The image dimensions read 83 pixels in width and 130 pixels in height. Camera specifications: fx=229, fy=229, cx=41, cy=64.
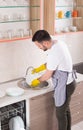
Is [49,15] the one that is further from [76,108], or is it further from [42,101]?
[76,108]

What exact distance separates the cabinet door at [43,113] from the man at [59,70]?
12 cm

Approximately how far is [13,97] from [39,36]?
2.02 ft

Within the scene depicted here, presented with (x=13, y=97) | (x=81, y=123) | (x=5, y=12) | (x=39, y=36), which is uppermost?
(x=5, y=12)

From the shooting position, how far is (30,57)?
271 centimetres

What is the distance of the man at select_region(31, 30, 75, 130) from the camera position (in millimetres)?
2096

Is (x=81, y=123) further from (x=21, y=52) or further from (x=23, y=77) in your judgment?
(x=21, y=52)

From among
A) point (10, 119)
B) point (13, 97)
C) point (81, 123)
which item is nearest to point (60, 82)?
point (13, 97)

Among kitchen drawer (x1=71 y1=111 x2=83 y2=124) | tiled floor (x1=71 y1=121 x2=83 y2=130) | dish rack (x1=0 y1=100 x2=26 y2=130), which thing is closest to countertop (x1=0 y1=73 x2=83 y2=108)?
dish rack (x1=0 y1=100 x2=26 y2=130)

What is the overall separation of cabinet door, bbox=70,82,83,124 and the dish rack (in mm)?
623

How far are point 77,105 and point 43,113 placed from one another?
1.73 feet

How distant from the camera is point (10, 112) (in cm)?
231

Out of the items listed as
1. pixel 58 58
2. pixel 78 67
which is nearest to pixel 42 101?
pixel 58 58

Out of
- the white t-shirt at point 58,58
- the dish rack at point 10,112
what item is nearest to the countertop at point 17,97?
the dish rack at point 10,112

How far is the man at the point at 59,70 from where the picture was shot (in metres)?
2.10
